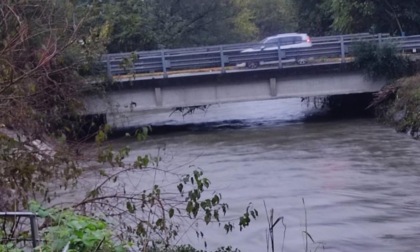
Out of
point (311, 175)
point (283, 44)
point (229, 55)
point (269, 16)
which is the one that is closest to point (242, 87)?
point (229, 55)

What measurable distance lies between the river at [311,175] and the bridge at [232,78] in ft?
4.54

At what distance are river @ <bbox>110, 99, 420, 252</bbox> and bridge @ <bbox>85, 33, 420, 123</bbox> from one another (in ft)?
4.54

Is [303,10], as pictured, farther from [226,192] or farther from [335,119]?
[226,192]

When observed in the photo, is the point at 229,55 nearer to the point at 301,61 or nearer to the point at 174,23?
the point at 301,61

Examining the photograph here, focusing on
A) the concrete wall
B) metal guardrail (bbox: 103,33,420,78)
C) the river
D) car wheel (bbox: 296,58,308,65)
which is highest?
metal guardrail (bbox: 103,33,420,78)

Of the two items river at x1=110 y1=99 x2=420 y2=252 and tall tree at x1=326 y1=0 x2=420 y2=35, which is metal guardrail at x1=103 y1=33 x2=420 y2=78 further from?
tall tree at x1=326 y1=0 x2=420 y2=35

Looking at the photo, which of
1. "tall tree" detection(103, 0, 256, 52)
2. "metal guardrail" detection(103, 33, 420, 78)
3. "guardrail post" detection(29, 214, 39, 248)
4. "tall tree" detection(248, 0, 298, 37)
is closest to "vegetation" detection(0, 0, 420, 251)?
"guardrail post" detection(29, 214, 39, 248)

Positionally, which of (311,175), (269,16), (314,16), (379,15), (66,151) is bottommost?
(311,175)

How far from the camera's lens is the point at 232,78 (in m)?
36.2

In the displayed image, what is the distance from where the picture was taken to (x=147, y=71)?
36.5 meters

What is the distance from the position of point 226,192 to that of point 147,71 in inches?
651

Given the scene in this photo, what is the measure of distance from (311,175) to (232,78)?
13.9 meters

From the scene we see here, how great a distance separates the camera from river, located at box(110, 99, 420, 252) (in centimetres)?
1544

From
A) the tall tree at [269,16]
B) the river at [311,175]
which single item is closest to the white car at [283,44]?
the river at [311,175]
